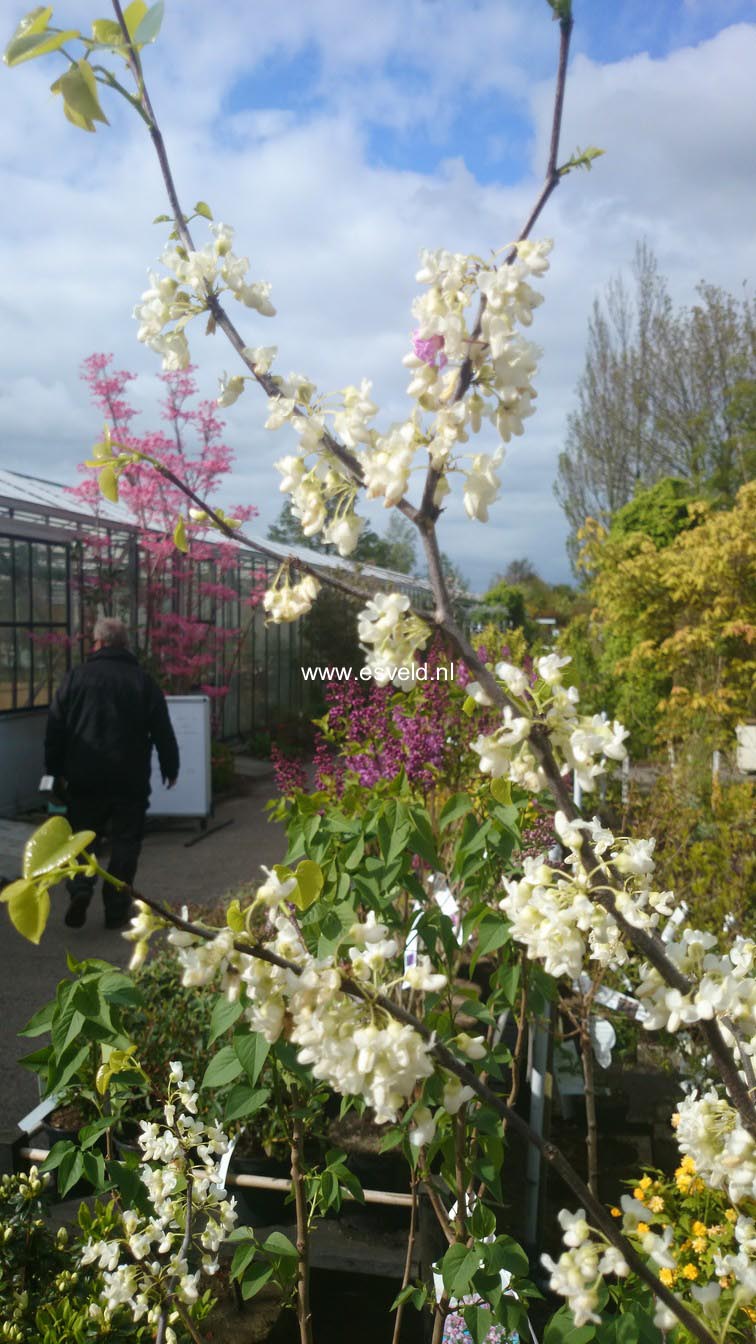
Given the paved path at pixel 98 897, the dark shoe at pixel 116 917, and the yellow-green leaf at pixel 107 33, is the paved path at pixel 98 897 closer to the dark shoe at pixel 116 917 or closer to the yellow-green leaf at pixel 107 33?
the dark shoe at pixel 116 917

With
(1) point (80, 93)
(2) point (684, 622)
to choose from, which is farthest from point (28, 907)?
(2) point (684, 622)

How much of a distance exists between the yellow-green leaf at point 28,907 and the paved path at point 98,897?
8.96ft

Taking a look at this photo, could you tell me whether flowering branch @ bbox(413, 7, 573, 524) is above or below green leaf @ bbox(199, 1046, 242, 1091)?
above

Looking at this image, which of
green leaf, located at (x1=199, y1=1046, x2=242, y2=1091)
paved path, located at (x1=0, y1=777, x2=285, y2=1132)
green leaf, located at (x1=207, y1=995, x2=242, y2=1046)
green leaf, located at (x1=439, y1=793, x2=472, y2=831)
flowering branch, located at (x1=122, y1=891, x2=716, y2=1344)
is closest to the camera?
flowering branch, located at (x1=122, y1=891, x2=716, y2=1344)

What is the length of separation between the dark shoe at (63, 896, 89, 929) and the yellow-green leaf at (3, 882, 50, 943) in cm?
549

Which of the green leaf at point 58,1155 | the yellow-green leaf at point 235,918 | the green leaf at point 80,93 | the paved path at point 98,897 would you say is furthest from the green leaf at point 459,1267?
the paved path at point 98,897

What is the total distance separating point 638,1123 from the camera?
3.50 meters

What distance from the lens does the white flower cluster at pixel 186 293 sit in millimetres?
1085

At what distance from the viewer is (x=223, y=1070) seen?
4.98ft

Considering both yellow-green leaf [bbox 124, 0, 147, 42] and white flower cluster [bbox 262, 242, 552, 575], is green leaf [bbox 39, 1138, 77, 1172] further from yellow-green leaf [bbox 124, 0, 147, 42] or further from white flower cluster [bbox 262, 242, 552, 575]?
yellow-green leaf [bbox 124, 0, 147, 42]

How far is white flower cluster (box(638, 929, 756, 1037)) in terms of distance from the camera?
0.89 m

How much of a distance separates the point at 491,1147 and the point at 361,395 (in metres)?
1.21

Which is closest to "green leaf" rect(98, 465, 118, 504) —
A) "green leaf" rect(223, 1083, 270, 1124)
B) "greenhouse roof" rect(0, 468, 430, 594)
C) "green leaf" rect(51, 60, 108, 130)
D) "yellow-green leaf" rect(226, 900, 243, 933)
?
"green leaf" rect(51, 60, 108, 130)

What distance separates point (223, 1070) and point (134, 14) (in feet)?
4.34
